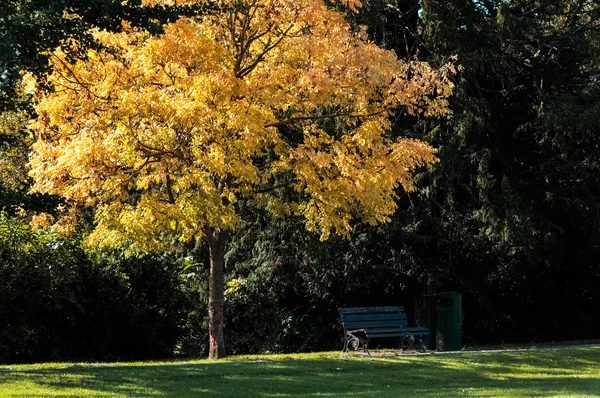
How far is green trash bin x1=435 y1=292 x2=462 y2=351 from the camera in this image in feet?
50.9

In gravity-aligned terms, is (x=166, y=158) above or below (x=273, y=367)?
above

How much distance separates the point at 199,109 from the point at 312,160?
2.26 meters

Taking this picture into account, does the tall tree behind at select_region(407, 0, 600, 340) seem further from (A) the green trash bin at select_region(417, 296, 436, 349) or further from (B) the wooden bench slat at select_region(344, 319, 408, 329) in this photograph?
(B) the wooden bench slat at select_region(344, 319, 408, 329)

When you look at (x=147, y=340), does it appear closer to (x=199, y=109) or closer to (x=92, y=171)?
(x=92, y=171)

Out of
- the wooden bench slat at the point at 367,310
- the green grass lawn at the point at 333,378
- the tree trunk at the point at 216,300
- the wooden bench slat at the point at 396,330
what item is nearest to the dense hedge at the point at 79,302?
the tree trunk at the point at 216,300

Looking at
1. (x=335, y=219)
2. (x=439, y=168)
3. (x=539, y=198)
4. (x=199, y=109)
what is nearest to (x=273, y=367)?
(x=335, y=219)

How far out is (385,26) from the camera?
2016cm

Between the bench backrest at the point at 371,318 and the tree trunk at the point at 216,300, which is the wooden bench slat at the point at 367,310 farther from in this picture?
the tree trunk at the point at 216,300

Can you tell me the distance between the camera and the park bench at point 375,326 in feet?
47.5

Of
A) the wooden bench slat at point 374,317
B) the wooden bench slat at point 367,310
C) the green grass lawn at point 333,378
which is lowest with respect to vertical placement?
the green grass lawn at point 333,378

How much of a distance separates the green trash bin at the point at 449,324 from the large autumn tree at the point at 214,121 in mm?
2194

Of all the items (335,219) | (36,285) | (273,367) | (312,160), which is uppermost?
(312,160)

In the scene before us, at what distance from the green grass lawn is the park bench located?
572 millimetres

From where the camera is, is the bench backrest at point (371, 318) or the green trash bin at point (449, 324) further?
the green trash bin at point (449, 324)
